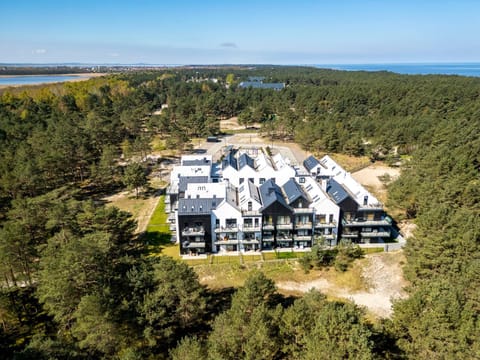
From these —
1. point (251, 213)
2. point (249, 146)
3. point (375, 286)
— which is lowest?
point (375, 286)

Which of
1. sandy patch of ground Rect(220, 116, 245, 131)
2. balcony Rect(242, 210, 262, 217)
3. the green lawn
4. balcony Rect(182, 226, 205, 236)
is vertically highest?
sandy patch of ground Rect(220, 116, 245, 131)

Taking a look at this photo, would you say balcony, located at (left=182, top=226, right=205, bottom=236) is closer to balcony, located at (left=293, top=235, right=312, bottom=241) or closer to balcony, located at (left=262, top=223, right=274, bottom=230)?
balcony, located at (left=262, top=223, right=274, bottom=230)

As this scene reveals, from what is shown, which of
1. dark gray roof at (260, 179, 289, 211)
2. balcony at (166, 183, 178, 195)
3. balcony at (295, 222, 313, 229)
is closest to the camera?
dark gray roof at (260, 179, 289, 211)

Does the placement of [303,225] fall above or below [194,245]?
above

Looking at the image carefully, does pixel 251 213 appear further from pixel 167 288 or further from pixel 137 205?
pixel 137 205

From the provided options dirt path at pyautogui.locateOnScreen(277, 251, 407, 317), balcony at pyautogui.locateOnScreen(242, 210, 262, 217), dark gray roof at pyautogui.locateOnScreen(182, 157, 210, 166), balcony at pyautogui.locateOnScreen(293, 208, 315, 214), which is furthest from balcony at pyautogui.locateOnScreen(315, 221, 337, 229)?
dark gray roof at pyautogui.locateOnScreen(182, 157, 210, 166)

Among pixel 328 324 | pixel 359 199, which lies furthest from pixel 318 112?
pixel 328 324

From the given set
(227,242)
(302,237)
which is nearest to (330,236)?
(302,237)
